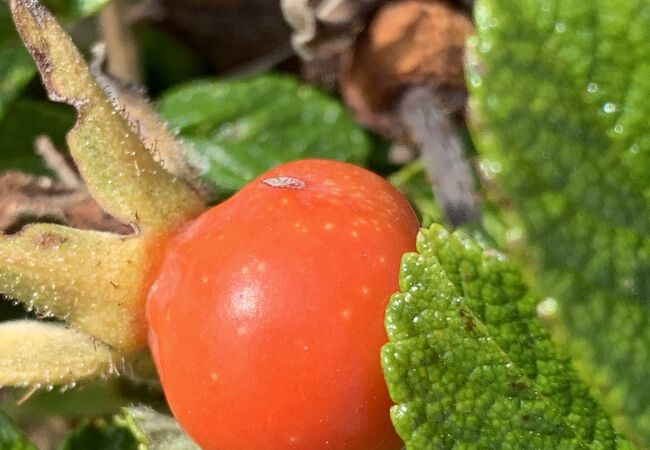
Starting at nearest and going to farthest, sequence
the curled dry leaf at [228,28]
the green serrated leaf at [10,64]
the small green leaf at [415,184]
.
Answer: the green serrated leaf at [10,64], the small green leaf at [415,184], the curled dry leaf at [228,28]

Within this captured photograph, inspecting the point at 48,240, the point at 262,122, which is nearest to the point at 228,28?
the point at 262,122

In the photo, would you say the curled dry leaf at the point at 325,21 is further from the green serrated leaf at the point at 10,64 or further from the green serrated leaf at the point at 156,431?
the green serrated leaf at the point at 156,431

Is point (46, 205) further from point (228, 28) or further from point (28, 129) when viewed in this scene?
point (228, 28)

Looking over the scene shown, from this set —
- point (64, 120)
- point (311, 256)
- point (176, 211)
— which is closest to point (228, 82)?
point (64, 120)

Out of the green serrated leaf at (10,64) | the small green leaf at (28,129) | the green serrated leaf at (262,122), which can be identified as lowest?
the green serrated leaf at (262,122)

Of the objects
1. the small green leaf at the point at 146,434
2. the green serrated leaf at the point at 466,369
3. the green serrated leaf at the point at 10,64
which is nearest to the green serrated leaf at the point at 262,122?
the green serrated leaf at the point at 10,64
